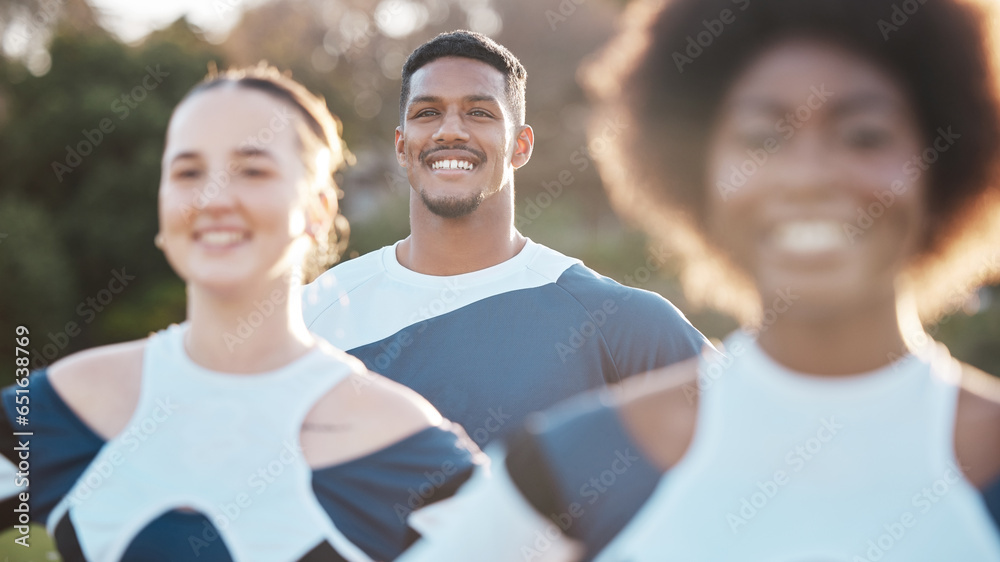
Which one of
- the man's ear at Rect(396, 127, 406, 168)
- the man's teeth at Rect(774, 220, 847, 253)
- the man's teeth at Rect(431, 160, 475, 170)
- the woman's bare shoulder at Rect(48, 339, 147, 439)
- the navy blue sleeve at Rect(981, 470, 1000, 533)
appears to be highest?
the man's ear at Rect(396, 127, 406, 168)

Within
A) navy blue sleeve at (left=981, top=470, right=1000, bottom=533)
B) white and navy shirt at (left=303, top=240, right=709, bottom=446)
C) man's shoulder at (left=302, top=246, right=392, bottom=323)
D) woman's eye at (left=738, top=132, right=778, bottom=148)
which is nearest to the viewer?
navy blue sleeve at (left=981, top=470, right=1000, bottom=533)

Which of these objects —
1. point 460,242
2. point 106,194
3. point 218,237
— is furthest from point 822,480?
point 106,194

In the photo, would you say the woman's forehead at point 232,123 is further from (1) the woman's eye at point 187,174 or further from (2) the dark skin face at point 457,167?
(2) the dark skin face at point 457,167

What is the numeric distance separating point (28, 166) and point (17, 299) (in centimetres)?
362

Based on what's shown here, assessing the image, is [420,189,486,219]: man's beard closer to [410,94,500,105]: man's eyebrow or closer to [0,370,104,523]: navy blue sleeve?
[410,94,500,105]: man's eyebrow

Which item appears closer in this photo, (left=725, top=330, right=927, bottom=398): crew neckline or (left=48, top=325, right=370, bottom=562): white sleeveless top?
(left=725, top=330, right=927, bottom=398): crew neckline

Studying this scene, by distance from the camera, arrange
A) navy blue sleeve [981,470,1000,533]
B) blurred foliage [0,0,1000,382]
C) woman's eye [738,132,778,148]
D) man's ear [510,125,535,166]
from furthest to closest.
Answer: blurred foliage [0,0,1000,382] → man's ear [510,125,535,166] → woman's eye [738,132,778,148] → navy blue sleeve [981,470,1000,533]

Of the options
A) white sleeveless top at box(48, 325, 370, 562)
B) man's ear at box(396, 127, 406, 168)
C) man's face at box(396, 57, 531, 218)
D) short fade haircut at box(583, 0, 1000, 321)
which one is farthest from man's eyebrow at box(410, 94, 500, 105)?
white sleeveless top at box(48, 325, 370, 562)

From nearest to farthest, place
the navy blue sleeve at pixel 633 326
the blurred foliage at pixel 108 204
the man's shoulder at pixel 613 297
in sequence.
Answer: the navy blue sleeve at pixel 633 326 < the man's shoulder at pixel 613 297 < the blurred foliage at pixel 108 204

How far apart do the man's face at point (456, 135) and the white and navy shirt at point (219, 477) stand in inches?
63.1

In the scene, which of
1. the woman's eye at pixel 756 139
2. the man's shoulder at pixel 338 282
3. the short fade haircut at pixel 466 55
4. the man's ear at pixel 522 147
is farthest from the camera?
the man's ear at pixel 522 147

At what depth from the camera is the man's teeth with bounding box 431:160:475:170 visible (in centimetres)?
349

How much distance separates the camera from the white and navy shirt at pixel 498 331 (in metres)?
3.11

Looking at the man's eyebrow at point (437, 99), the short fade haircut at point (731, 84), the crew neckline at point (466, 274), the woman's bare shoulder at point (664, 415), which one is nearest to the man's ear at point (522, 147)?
the man's eyebrow at point (437, 99)
